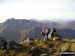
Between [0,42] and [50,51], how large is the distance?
67.9ft

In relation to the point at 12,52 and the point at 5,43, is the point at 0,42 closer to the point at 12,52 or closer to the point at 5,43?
the point at 5,43

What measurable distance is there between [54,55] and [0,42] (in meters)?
22.4

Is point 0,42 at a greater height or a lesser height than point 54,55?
greater

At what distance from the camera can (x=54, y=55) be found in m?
58.6

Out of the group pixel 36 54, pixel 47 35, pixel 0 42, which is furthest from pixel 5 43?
pixel 47 35

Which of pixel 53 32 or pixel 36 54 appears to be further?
pixel 53 32

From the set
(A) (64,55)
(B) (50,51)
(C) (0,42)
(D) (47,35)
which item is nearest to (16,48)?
(C) (0,42)

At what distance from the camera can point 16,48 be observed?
212 feet

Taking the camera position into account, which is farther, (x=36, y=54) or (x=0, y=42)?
(x=0, y=42)

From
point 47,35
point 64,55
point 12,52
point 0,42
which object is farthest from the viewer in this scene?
point 47,35

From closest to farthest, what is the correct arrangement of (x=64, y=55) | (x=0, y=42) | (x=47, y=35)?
(x=64, y=55) → (x=0, y=42) → (x=47, y=35)

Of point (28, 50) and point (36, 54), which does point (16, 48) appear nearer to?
point (28, 50)

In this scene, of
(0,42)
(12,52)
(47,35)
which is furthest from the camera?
(47,35)

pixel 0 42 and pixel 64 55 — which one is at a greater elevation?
pixel 0 42
